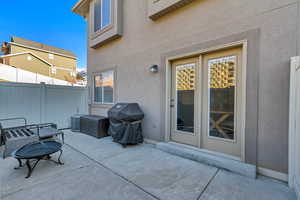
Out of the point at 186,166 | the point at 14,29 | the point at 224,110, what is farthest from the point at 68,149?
the point at 14,29

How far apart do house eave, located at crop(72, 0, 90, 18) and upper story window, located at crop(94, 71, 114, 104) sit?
3.38 metres

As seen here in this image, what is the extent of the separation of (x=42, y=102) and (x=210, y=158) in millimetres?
6058

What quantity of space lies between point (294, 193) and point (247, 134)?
93 centimetres

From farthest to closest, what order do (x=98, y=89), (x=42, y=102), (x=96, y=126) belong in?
(x=98, y=89) < (x=42, y=102) < (x=96, y=126)

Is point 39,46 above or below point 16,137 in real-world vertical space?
above

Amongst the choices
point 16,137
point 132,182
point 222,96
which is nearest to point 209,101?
point 222,96

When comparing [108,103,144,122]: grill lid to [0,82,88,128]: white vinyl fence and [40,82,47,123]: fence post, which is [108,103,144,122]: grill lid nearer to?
[0,82,88,128]: white vinyl fence

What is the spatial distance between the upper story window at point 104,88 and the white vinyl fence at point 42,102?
741 mm

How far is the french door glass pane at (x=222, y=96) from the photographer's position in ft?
9.14

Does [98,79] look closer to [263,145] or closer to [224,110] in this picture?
[224,110]

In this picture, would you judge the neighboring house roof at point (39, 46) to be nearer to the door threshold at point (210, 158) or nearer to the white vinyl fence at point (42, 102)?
the white vinyl fence at point (42, 102)

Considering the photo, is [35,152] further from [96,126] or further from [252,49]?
[252,49]

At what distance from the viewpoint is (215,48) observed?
2.87 meters

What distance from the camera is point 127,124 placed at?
3.73m
